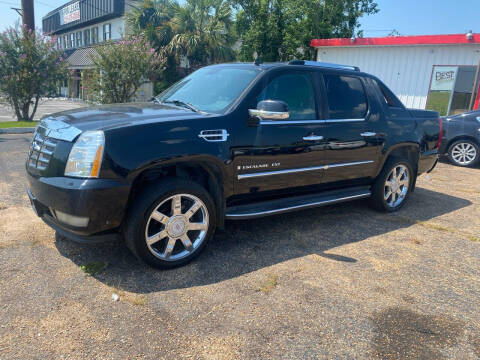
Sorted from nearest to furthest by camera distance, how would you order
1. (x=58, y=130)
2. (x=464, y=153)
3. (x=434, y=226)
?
(x=58, y=130) → (x=434, y=226) → (x=464, y=153)

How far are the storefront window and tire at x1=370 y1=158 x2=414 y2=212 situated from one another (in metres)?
8.98

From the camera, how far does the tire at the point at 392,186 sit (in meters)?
5.08

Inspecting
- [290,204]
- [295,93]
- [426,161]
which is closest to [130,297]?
[290,204]

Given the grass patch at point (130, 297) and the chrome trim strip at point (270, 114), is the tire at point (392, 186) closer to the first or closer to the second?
the chrome trim strip at point (270, 114)

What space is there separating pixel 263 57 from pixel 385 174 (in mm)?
18665

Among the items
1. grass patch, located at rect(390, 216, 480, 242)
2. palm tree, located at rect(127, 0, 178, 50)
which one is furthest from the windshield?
palm tree, located at rect(127, 0, 178, 50)

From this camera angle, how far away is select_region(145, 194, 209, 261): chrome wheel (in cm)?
323

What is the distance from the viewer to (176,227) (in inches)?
130

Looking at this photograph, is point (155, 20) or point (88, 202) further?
point (155, 20)

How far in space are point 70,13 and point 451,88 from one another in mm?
35035

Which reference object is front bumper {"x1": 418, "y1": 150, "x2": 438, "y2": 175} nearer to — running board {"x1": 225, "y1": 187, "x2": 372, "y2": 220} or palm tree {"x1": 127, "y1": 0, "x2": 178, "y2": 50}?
running board {"x1": 225, "y1": 187, "x2": 372, "y2": 220}

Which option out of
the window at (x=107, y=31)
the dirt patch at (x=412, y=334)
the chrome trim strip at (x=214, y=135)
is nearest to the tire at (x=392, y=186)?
the dirt patch at (x=412, y=334)

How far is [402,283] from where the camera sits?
336 centimetres

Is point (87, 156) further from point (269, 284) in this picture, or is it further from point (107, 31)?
point (107, 31)
